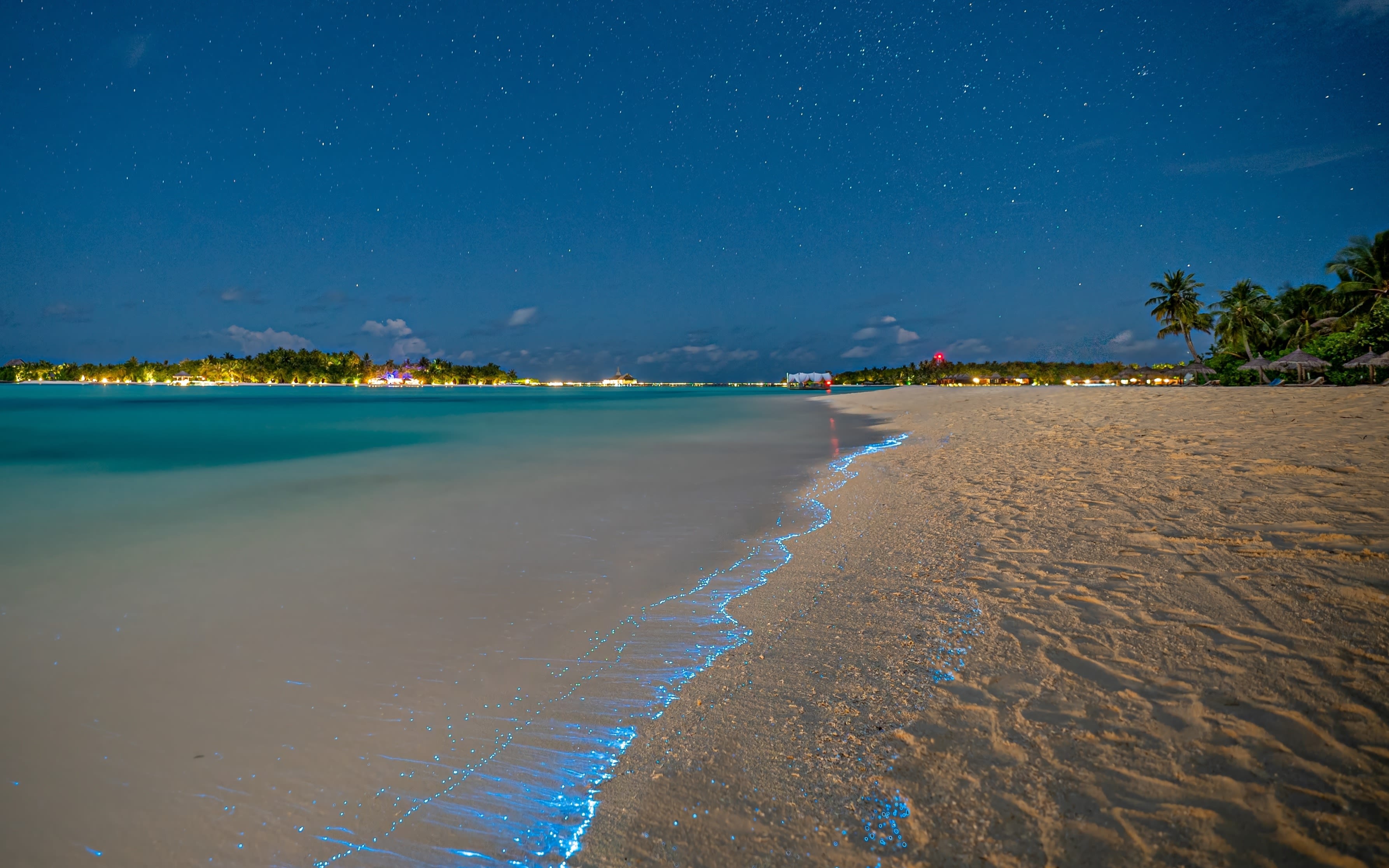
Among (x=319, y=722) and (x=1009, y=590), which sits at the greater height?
(x=1009, y=590)

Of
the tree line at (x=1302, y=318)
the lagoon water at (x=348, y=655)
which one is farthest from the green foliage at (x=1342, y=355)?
the lagoon water at (x=348, y=655)

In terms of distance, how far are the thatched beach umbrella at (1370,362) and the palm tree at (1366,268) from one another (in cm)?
582

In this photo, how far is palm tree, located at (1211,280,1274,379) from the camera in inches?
1791

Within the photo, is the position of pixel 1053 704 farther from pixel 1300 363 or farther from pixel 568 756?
pixel 1300 363

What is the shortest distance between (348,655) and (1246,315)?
62.1 metres

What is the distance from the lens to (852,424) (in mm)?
25344

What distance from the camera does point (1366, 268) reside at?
110 ft

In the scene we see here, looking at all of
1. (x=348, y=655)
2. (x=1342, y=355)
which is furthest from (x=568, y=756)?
(x=1342, y=355)

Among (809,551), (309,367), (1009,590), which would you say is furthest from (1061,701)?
(309,367)

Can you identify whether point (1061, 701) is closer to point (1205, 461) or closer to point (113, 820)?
point (113, 820)

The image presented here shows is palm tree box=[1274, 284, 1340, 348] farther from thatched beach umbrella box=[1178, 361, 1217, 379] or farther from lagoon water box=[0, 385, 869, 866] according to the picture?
lagoon water box=[0, 385, 869, 866]

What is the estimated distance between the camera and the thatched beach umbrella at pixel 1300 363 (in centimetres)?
3128

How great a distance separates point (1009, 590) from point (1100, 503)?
3.10 meters

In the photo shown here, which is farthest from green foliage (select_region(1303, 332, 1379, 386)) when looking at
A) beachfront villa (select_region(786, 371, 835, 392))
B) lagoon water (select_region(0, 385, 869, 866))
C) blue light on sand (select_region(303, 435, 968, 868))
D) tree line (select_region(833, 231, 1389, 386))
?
beachfront villa (select_region(786, 371, 835, 392))
